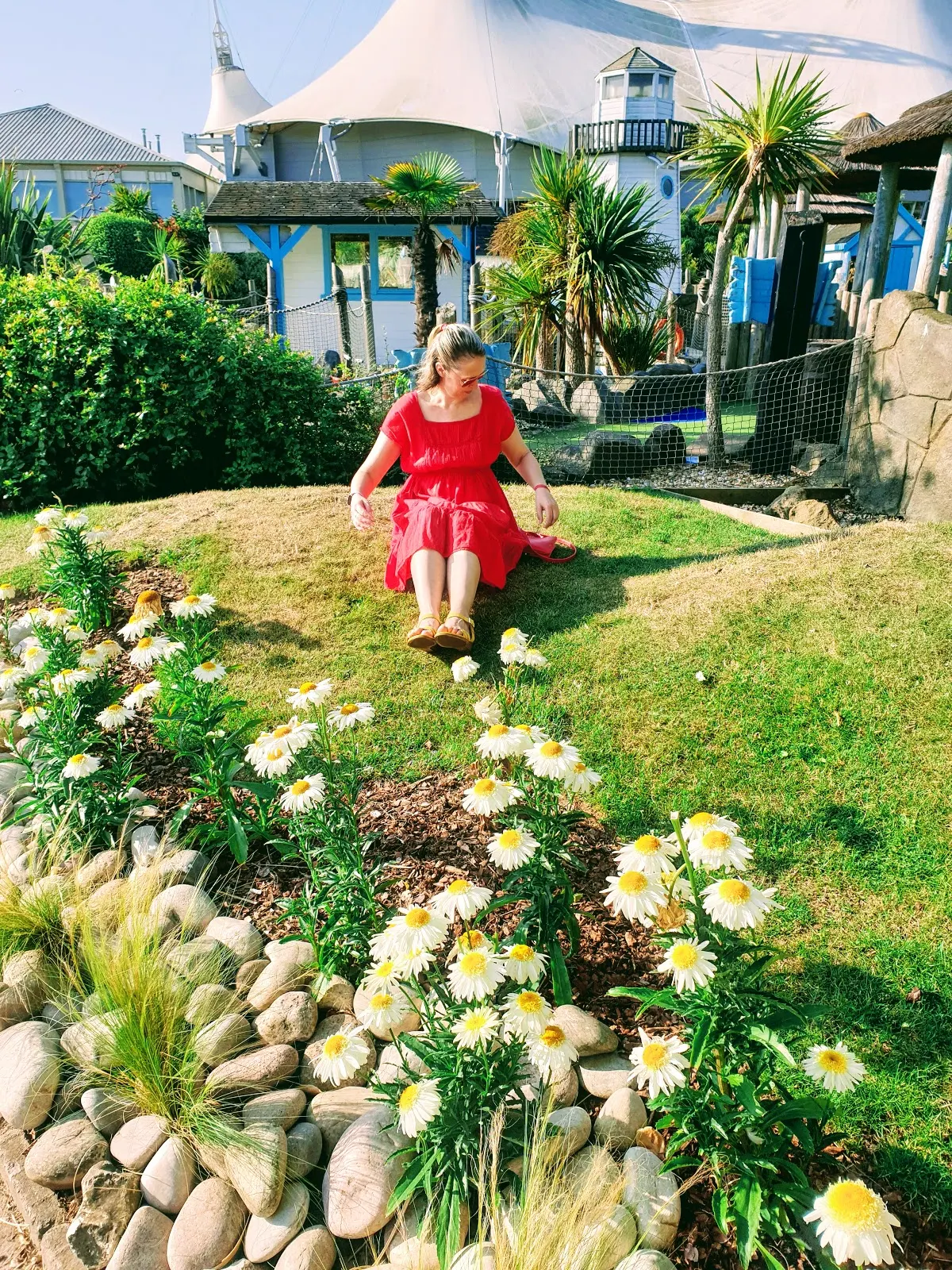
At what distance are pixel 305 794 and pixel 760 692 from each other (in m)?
2.07

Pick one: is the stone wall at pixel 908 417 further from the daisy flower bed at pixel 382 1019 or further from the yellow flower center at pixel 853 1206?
the yellow flower center at pixel 853 1206

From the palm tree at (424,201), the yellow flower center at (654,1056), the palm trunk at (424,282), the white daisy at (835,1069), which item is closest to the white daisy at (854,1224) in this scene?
the white daisy at (835,1069)

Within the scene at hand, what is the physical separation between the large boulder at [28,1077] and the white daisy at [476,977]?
1308mm

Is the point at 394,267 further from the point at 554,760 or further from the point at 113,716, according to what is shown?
the point at 554,760

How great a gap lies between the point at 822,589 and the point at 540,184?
8.61 m

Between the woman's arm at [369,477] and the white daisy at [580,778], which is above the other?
the woman's arm at [369,477]

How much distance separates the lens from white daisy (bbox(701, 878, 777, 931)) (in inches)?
71.1

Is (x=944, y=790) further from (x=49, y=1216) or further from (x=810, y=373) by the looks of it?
(x=810, y=373)

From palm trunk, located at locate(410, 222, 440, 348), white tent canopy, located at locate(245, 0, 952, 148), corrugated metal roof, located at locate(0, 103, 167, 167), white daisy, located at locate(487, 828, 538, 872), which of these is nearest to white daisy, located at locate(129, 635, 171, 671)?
white daisy, located at locate(487, 828, 538, 872)

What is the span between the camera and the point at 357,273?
66.7ft

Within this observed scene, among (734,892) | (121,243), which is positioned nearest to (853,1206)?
(734,892)

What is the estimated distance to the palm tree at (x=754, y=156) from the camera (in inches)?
343

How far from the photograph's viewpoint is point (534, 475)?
187 inches

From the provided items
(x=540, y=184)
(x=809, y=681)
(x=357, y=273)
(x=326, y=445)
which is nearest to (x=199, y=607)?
(x=809, y=681)
